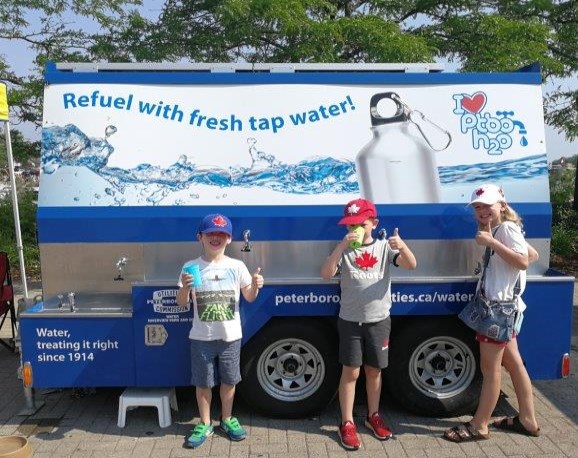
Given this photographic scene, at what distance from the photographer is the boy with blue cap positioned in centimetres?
359

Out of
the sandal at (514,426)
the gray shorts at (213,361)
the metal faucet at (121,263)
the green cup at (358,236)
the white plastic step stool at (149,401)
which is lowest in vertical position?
the sandal at (514,426)

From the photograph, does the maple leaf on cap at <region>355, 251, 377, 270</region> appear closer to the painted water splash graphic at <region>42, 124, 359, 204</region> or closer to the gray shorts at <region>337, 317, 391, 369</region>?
the gray shorts at <region>337, 317, 391, 369</region>

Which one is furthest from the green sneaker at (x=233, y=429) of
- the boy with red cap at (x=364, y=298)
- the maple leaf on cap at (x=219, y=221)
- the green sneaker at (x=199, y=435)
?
the maple leaf on cap at (x=219, y=221)

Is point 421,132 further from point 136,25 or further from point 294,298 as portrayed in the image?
point 136,25

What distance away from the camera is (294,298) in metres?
3.84

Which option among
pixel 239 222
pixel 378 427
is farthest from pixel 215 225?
pixel 378 427

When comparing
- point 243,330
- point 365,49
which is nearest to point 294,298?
point 243,330

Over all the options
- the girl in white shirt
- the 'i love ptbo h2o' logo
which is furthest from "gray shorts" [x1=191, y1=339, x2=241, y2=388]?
the 'i love ptbo h2o' logo

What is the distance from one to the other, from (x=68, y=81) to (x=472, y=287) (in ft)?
10.2

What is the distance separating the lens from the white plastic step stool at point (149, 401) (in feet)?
12.9

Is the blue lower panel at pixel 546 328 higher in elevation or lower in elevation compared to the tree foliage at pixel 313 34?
lower

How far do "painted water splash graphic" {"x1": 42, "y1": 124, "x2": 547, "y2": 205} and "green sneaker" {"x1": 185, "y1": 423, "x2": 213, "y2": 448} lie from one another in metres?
1.49

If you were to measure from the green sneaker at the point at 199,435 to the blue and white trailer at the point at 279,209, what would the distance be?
31 centimetres

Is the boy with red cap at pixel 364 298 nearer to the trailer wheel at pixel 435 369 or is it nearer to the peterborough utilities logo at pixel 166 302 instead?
the trailer wheel at pixel 435 369
